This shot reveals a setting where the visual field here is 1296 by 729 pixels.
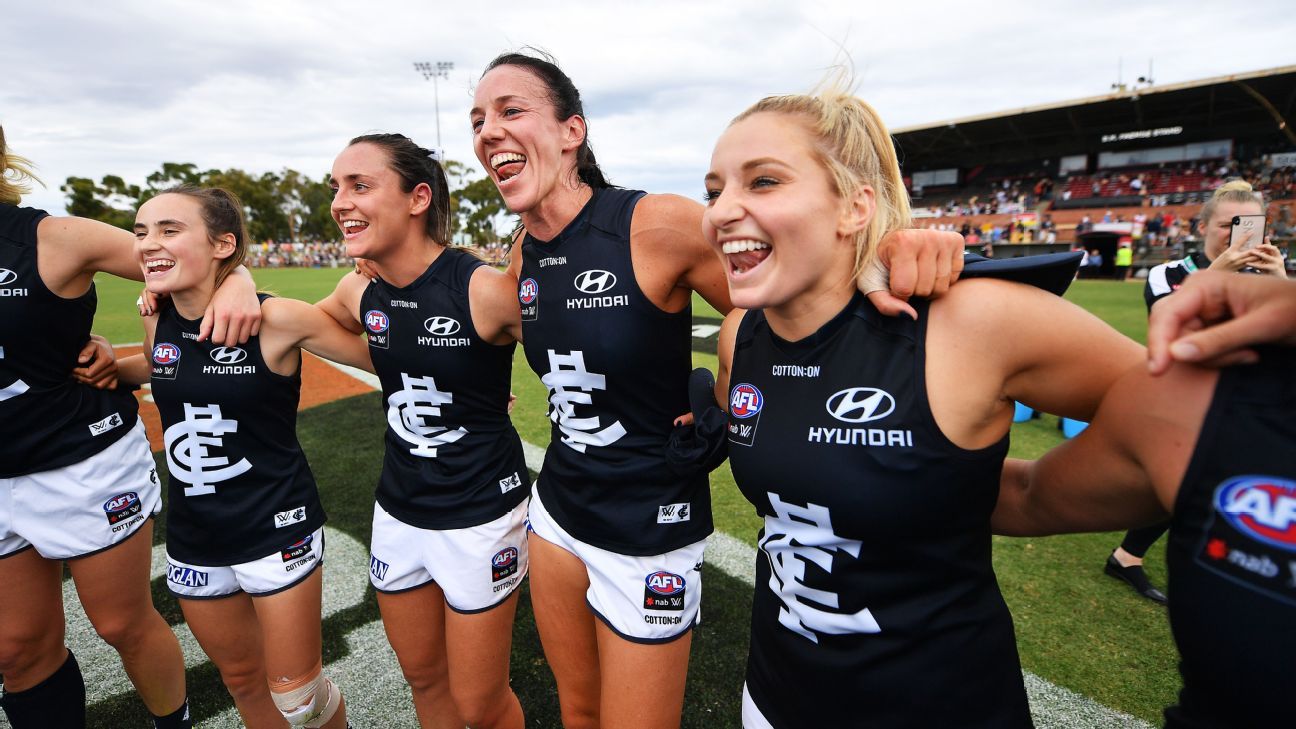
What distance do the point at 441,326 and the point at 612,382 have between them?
73 centimetres

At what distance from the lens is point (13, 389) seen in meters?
2.35

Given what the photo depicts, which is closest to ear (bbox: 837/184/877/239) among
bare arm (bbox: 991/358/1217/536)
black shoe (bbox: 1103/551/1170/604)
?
bare arm (bbox: 991/358/1217/536)

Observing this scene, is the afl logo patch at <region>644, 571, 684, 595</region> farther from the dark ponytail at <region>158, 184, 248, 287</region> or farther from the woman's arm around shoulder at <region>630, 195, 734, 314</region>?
the dark ponytail at <region>158, 184, 248, 287</region>

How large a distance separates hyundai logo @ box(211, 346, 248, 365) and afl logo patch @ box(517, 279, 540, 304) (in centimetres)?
105

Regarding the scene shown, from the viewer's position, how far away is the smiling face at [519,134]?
2098 millimetres

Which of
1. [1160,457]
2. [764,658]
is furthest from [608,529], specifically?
[1160,457]

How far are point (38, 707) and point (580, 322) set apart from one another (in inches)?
103

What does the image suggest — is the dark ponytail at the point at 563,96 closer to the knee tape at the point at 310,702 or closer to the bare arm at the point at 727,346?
the bare arm at the point at 727,346

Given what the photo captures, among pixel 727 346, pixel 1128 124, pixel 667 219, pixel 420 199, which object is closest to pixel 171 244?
pixel 420 199

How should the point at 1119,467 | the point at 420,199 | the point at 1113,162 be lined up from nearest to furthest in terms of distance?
1. the point at 1119,467
2. the point at 420,199
3. the point at 1113,162

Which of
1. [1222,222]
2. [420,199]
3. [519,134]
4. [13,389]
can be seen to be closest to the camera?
[519,134]

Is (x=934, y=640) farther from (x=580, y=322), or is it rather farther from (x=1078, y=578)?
(x=1078, y=578)

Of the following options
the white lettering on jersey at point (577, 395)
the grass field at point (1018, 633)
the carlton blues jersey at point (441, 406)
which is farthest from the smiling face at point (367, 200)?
the grass field at point (1018, 633)

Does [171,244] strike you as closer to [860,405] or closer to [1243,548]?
[860,405]
